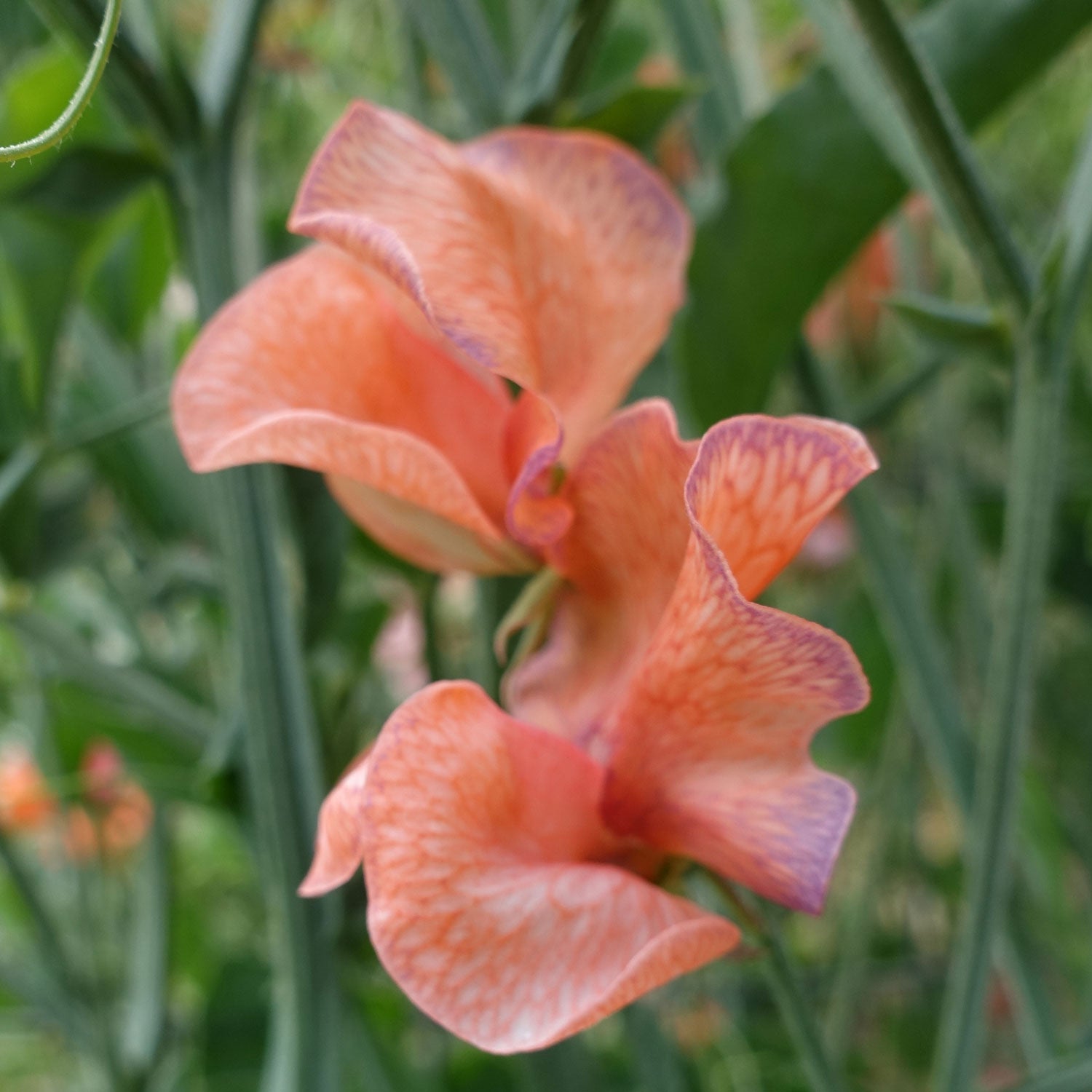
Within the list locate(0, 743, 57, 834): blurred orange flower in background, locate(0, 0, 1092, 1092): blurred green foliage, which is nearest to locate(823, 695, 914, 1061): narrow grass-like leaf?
locate(0, 0, 1092, 1092): blurred green foliage

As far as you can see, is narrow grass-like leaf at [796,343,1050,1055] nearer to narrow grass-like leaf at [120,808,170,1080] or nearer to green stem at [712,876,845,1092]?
green stem at [712,876,845,1092]

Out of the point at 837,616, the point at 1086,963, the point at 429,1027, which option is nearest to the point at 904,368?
the point at 837,616

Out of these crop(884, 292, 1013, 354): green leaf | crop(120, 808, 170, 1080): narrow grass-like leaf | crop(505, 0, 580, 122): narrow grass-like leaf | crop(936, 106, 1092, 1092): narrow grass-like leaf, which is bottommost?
crop(120, 808, 170, 1080): narrow grass-like leaf

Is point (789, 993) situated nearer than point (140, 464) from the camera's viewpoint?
Yes

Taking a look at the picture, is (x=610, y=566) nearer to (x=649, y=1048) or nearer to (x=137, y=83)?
(x=137, y=83)

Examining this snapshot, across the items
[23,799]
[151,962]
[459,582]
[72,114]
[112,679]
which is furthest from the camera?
[459,582]

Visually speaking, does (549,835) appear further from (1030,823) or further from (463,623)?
(463,623)

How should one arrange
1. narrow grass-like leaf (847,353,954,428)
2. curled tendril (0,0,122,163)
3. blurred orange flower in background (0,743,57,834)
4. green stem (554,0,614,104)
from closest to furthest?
curled tendril (0,0,122,163), green stem (554,0,614,104), narrow grass-like leaf (847,353,954,428), blurred orange flower in background (0,743,57,834)

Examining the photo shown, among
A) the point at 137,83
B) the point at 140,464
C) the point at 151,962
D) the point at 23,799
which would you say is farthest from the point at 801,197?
the point at 23,799
